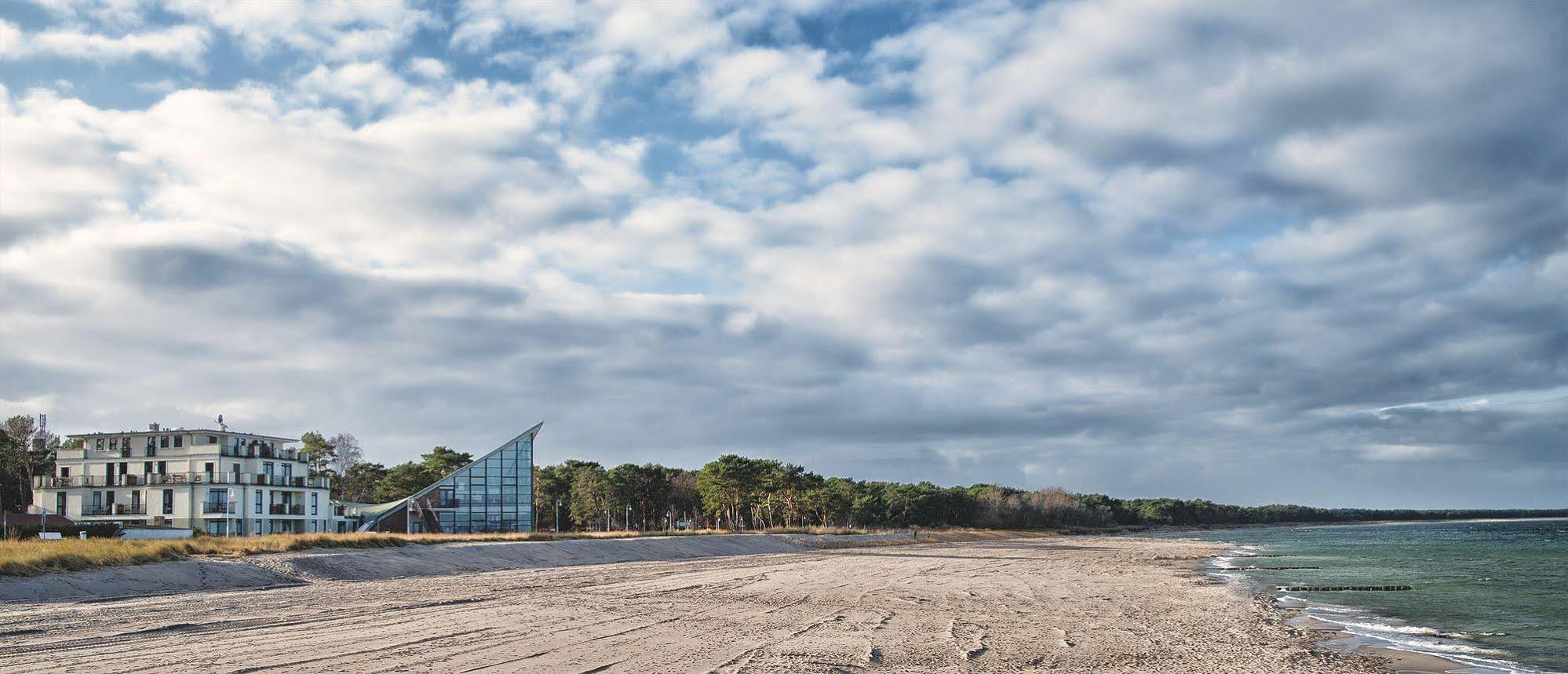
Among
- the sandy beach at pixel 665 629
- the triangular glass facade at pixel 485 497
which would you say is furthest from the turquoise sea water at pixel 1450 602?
the triangular glass facade at pixel 485 497

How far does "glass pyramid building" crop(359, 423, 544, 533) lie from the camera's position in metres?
73.5

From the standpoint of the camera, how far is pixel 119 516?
6794cm

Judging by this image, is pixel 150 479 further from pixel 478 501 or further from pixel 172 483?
pixel 478 501

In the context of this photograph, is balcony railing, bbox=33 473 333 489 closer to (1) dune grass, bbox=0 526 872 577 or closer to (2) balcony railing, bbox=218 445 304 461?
(2) balcony railing, bbox=218 445 304 461

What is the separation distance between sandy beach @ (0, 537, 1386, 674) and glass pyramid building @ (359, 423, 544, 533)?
139ft

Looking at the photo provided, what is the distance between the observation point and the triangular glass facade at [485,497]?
7350 centimetres

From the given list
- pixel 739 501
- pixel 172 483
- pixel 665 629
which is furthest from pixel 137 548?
pixel 739 501

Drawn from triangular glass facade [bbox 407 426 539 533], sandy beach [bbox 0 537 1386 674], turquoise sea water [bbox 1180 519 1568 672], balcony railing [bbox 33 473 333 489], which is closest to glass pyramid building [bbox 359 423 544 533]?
triangular glass facade [bbox 407 426 539 533]

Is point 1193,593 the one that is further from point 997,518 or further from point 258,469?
point 997,518

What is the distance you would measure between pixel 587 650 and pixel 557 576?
19.5m

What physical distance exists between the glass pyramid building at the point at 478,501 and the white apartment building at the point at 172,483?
8.89m

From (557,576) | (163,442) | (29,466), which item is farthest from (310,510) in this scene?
(557,576)

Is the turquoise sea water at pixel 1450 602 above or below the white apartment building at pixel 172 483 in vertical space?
below

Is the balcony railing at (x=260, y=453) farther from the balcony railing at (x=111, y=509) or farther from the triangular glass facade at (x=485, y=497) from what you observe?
the triangular glass facade at (x=485, y=497)
